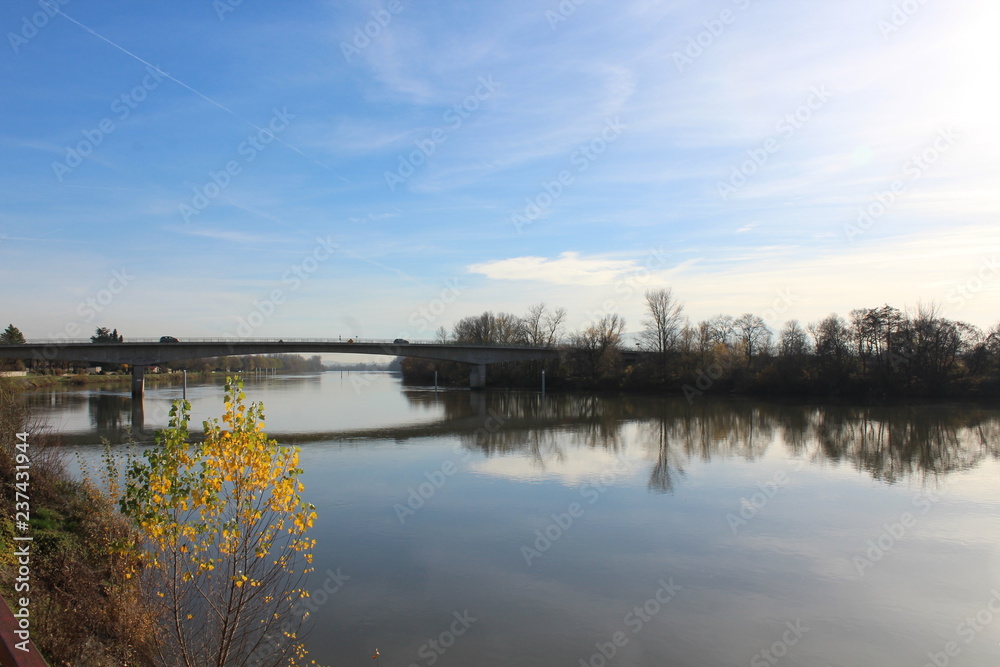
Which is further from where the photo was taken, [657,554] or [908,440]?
[908,440]

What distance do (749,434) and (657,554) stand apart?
20732mm

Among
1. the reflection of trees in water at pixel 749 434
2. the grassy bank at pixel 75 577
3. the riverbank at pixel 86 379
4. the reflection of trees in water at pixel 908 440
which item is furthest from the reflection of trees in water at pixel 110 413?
the reflection of trees in water at pixel 908 440

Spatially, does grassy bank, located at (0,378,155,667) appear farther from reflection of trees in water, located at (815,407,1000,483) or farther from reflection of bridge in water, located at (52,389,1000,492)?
reflection of trees in water, located at (815,407,1000,483)

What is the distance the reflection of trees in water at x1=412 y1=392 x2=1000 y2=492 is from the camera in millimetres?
22984

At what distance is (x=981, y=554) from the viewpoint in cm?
1188

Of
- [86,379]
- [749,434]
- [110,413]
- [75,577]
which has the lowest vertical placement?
[749,434]

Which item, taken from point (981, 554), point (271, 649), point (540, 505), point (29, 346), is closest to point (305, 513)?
point (271, 649)

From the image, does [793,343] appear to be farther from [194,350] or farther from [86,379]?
[86,379]

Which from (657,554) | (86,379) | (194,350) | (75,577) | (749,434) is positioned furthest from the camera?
(86,379)

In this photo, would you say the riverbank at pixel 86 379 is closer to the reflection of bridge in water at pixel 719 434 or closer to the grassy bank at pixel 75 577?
the reflection of bridge in water at pixel 719 434

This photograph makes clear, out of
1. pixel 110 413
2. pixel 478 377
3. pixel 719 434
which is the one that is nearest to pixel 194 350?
pixel 110 413

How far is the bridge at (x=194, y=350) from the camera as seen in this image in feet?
162

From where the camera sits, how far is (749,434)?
30172 mm

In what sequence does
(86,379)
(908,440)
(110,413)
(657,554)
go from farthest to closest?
(86,379)
(110,413)
(908,440)
(657,554)
